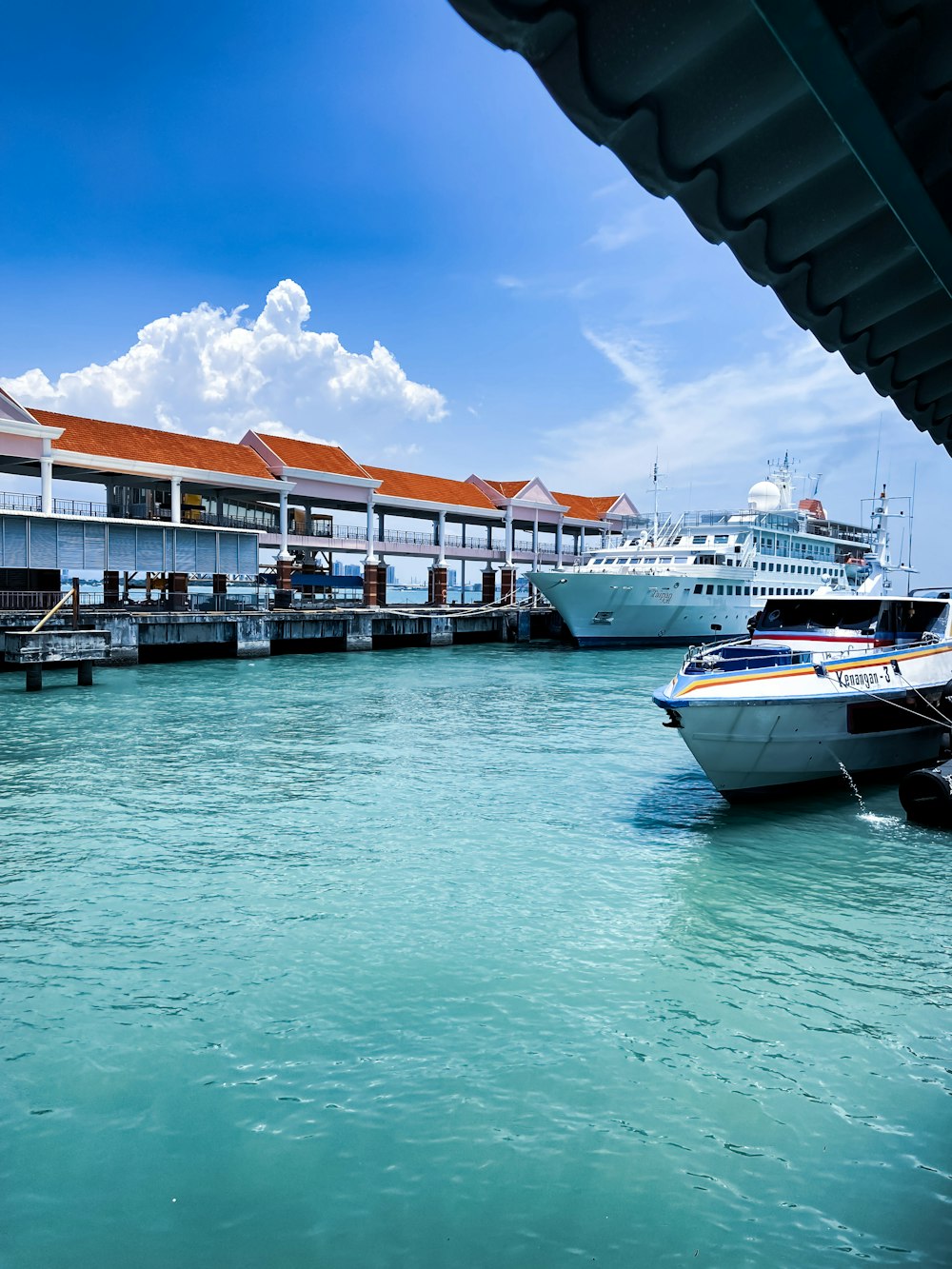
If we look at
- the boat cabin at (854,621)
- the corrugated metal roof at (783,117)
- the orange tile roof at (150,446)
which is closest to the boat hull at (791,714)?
the boat cabin at (854,621)

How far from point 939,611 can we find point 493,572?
3540 centimetres

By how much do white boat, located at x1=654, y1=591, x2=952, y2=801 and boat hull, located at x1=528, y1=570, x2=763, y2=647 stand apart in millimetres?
26451

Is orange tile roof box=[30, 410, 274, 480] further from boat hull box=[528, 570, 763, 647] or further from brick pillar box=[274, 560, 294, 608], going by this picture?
boat hull box=[528, 570, 763, 647]

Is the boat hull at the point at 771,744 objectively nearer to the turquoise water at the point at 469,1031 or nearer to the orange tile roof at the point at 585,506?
the turquoise water at the point at 469,1031

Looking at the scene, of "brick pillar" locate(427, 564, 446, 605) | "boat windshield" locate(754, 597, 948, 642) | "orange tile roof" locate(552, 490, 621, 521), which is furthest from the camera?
"orange tile roof" locate(552, 490, 621, 521)

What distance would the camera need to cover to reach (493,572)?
50719mm

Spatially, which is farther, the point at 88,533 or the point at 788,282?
the point at 88,533

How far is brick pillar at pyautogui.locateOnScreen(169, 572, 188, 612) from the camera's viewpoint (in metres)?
33.6

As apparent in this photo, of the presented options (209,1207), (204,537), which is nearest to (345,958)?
(209,1207)

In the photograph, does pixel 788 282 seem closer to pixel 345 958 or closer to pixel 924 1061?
pixel 924 1061

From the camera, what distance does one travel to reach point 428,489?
5541 cm

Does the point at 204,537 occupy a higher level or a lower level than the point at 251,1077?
higher

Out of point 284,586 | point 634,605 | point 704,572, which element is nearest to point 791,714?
point 634,605

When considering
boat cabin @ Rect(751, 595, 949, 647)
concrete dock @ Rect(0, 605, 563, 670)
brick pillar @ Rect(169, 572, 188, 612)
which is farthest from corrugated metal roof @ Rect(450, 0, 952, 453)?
brick pillar @ Rect(169, 572, 188, 612)
